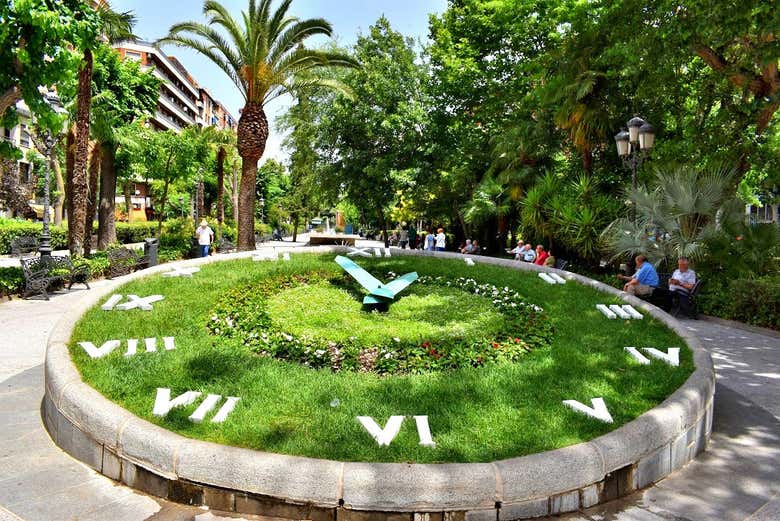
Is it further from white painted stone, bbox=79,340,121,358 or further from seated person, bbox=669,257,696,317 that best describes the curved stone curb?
seated person, bbox=669,257,696,317

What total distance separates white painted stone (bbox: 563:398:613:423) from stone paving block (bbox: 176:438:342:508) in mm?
2242

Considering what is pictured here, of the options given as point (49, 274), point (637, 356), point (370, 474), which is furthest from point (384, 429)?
point (49, 274)

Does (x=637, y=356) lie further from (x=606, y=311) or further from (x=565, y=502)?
(x=565, y=502)

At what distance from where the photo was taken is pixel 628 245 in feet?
42.9

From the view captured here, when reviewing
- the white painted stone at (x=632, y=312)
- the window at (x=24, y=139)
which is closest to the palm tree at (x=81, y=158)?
the white painted stone at (x=632, y=312)

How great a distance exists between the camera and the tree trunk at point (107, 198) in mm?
22016

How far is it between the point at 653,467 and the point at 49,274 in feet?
47.2

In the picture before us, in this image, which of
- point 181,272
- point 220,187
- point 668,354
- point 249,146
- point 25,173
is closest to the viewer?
point 668,354

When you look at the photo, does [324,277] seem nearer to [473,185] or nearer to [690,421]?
[690,421]

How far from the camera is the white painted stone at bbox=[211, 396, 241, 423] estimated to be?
431cm

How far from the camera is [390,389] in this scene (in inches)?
198

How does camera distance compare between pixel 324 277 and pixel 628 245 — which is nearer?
pixel 324 277

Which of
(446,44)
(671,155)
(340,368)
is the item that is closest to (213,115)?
(446,44)

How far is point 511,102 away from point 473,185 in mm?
4183
